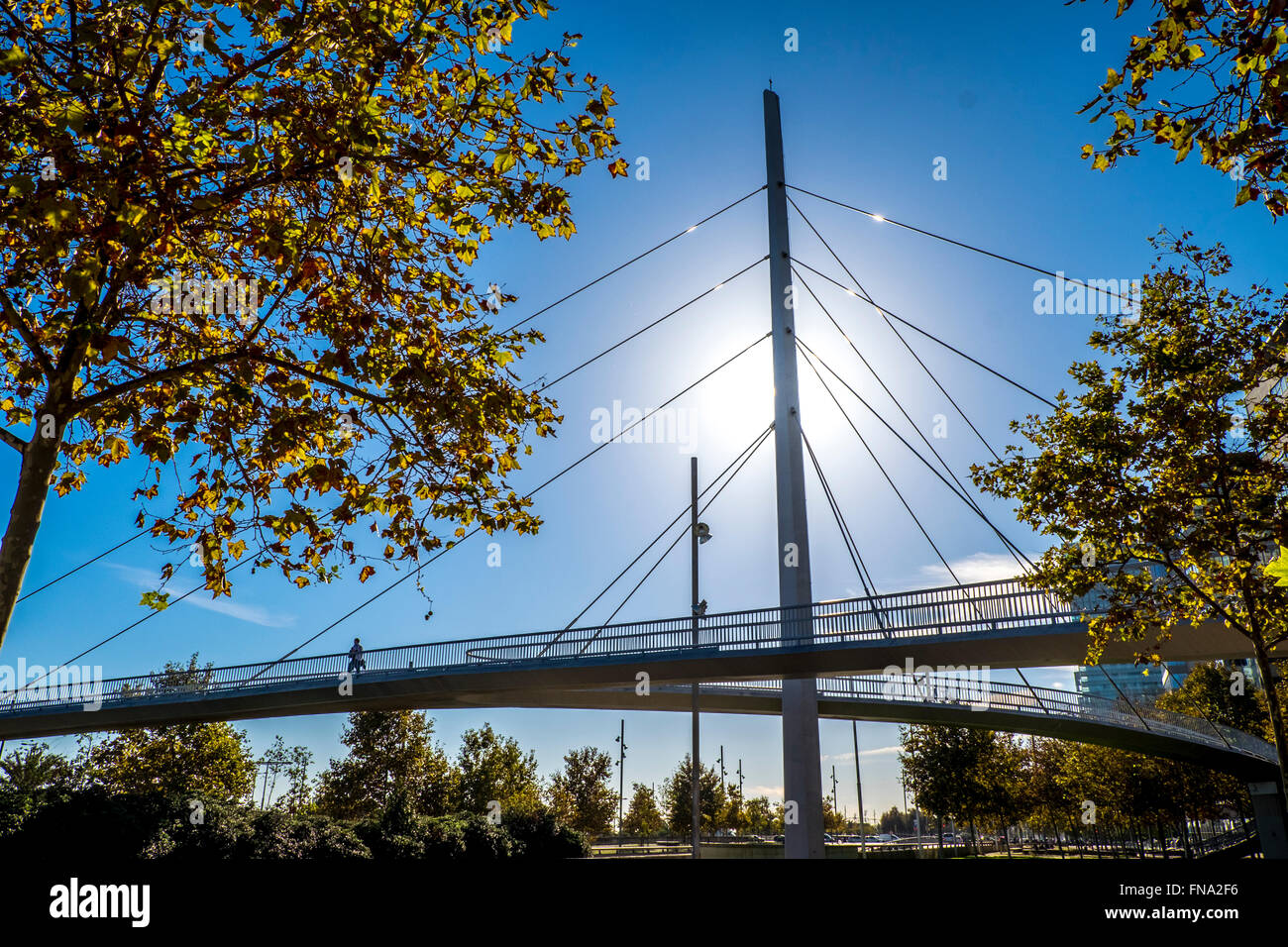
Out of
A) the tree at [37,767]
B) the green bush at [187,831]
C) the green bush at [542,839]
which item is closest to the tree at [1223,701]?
the green bush at [542,839]

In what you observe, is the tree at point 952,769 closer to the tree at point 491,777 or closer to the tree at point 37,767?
the tree at point 491,777

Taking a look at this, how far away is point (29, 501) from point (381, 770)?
134 ft

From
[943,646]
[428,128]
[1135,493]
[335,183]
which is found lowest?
[943,646]

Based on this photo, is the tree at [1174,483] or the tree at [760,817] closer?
the tree at [1174,483]

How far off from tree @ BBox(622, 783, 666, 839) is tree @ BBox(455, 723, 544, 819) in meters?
17.6

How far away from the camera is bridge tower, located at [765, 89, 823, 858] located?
58.4 ft

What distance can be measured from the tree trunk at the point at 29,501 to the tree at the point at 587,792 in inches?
1980

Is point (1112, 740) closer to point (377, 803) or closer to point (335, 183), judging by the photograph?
point (335, 183)

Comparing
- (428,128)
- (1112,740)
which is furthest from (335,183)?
(1112,740)

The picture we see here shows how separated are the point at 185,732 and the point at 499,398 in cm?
4486

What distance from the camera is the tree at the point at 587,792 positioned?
52000mm

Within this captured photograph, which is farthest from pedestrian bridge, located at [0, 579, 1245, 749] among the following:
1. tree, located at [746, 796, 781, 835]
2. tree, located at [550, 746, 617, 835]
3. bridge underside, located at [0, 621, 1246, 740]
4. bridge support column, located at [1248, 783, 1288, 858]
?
tree, located at [746, 796, 781, 835]

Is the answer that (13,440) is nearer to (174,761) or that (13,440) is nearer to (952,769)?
(952,769)
